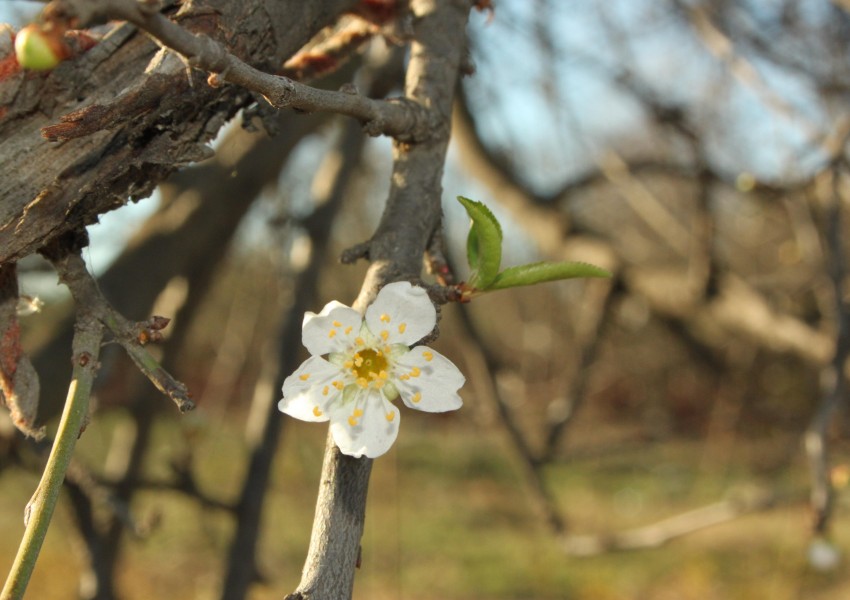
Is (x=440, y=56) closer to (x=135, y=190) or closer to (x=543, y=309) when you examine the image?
(x=135, y=190)

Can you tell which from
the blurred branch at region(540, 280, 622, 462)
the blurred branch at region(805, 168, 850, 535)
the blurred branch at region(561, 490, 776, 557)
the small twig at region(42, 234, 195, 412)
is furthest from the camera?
the blurred branch at region(540, 280, 622, 462)

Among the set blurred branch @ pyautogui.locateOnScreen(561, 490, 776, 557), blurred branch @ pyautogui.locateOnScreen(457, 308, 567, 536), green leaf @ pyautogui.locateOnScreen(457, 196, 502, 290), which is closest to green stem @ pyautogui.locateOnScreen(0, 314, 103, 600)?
green leaf @ pyautogui.locateOnScreen(457, 196, 502, 290)

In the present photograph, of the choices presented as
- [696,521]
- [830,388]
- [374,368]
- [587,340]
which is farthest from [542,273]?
[587,340]

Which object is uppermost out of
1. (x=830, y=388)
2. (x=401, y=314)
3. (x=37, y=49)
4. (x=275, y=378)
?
(x=37, y=49)

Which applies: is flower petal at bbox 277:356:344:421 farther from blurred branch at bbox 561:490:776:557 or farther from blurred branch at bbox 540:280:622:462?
blurred branch at bbox 540:280:622:462

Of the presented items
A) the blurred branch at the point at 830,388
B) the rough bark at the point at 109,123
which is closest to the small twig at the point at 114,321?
the rough bark at the point at 109,123

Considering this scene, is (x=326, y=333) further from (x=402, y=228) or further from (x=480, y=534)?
(x=480, y=534)
